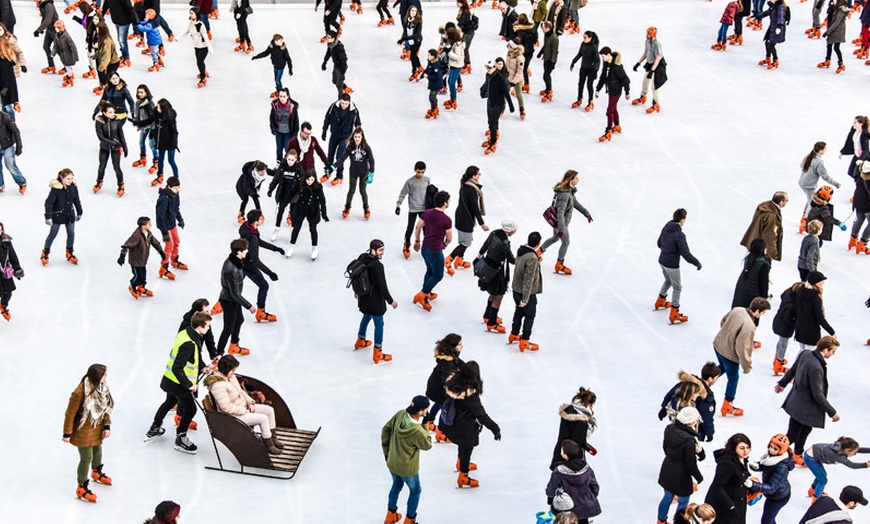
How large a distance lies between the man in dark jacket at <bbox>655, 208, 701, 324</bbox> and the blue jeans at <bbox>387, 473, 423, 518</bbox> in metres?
5.09

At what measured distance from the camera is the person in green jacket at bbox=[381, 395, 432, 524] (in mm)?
10531

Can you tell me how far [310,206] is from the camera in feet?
51.9

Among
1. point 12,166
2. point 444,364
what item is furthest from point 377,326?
point 12,166

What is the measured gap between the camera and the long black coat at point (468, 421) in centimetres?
1109

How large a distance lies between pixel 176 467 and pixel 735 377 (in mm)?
5851

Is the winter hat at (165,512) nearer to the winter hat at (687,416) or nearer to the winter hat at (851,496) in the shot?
the winter hat at (687,416)

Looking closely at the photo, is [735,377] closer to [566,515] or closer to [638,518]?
[638,518]

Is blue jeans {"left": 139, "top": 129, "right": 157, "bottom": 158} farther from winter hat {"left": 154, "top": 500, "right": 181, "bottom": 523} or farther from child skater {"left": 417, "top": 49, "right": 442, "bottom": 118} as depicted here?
winter hat {"left": 154, "top": 500, "right": 181, "bottom": 523}

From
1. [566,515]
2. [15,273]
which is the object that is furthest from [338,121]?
[566,515]

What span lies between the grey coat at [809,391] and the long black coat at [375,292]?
435 cm

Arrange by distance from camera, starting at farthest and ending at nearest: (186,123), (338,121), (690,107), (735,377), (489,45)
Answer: (489,45) → (690,107) → (186,123) → (338,121) → (735,377)

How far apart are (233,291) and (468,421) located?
340 cm

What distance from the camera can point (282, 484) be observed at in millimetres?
11672

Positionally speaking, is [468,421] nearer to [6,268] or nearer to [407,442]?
[407,442]
